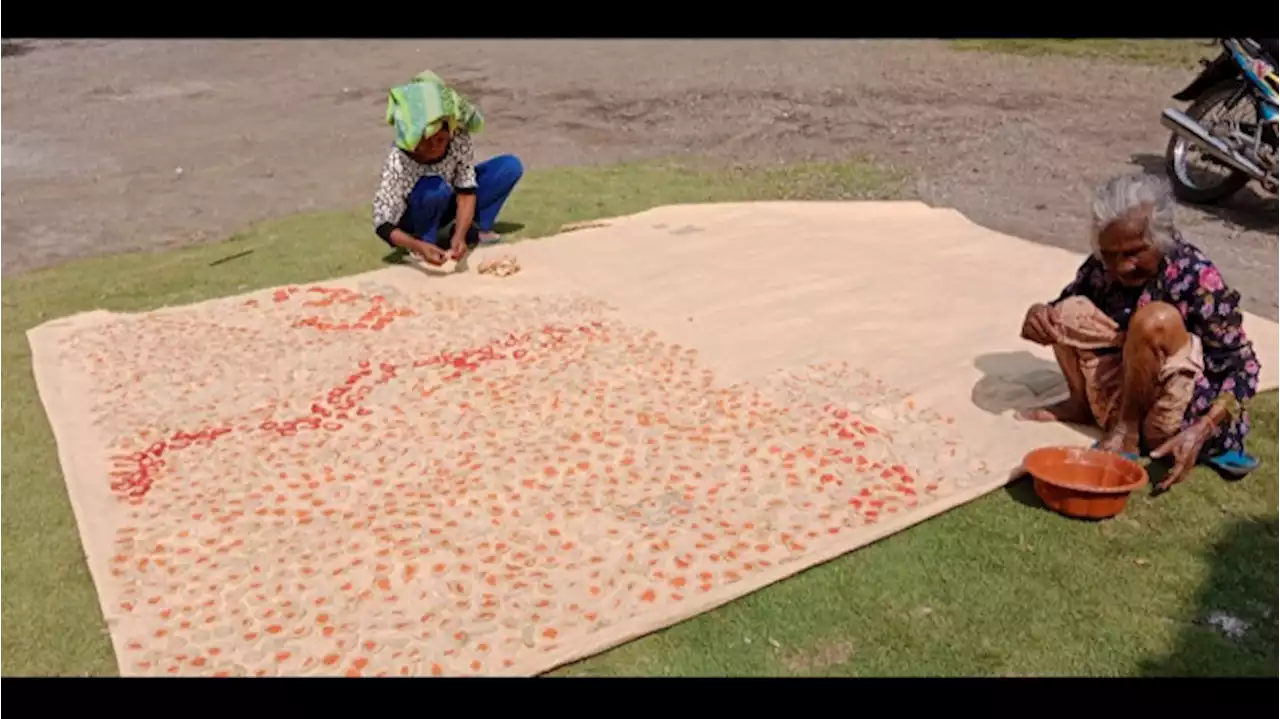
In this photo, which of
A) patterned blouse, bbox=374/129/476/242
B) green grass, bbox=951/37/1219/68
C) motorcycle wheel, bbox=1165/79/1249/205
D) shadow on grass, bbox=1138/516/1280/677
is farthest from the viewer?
green grass, bbox=951/37/1219/68

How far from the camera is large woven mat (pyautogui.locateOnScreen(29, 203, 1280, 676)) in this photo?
2.64m

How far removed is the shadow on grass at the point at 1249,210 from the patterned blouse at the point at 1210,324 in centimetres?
265

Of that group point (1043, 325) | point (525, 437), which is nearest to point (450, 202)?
point (525, 437)

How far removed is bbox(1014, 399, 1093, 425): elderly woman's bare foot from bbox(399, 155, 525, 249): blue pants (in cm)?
281

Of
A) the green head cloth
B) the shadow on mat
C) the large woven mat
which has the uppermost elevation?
the green head cloth

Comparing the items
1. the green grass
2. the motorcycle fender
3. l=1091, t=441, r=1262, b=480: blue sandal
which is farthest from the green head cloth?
the green grass

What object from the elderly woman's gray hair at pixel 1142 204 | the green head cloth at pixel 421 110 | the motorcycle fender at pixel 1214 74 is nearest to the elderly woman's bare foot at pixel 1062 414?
the elderly woman's gray hair at pixel 1142 204

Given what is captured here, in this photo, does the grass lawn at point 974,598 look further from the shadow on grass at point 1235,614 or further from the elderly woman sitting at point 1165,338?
the elderly woman sitting at point 1165,338

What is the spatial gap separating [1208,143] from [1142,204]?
9.74 ft

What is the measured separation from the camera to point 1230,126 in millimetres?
5559

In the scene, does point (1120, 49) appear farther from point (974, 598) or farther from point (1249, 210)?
point (974, 598)

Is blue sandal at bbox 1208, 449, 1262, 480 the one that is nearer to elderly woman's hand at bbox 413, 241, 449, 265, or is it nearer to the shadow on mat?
the shadow on mat
